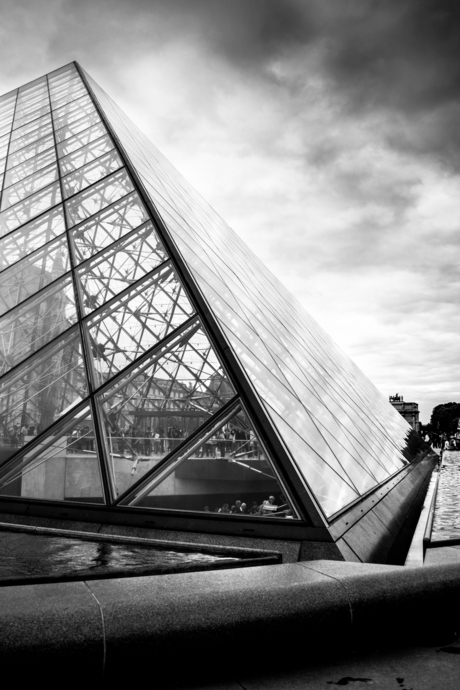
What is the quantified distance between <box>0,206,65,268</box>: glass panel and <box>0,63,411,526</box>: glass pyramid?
0.04m

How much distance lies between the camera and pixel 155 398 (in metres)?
7.36

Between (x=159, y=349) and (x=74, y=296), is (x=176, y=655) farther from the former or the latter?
(x=74, y=296)

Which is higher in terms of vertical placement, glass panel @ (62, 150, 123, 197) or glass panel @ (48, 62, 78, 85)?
glass panel @ (48, 62, 78, 85)

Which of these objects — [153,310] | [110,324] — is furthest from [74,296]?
[153,310]

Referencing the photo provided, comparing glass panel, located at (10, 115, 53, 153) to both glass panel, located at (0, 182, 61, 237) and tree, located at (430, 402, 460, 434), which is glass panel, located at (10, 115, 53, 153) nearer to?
glass panel, located at (0, 182, 61, 237)

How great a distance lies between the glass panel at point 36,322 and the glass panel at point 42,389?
1.05 feet

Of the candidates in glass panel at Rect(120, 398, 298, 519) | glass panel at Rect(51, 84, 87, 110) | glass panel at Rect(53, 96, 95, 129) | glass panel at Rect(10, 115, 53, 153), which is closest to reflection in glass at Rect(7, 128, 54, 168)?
glass panel at Rect(10, 115, 53, 153)

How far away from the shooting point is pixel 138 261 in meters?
10.2

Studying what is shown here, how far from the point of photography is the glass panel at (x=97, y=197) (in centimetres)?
1188

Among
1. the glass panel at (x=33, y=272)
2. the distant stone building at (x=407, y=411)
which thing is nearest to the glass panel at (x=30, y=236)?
the glass panel at (x=33, y=272)

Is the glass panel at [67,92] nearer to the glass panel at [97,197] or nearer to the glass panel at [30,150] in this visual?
the glass panel at [30,150]

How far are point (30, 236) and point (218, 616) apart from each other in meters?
10.6

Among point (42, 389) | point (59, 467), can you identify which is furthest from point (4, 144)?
point (59, 467)

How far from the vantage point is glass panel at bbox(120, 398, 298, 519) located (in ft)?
18.0
